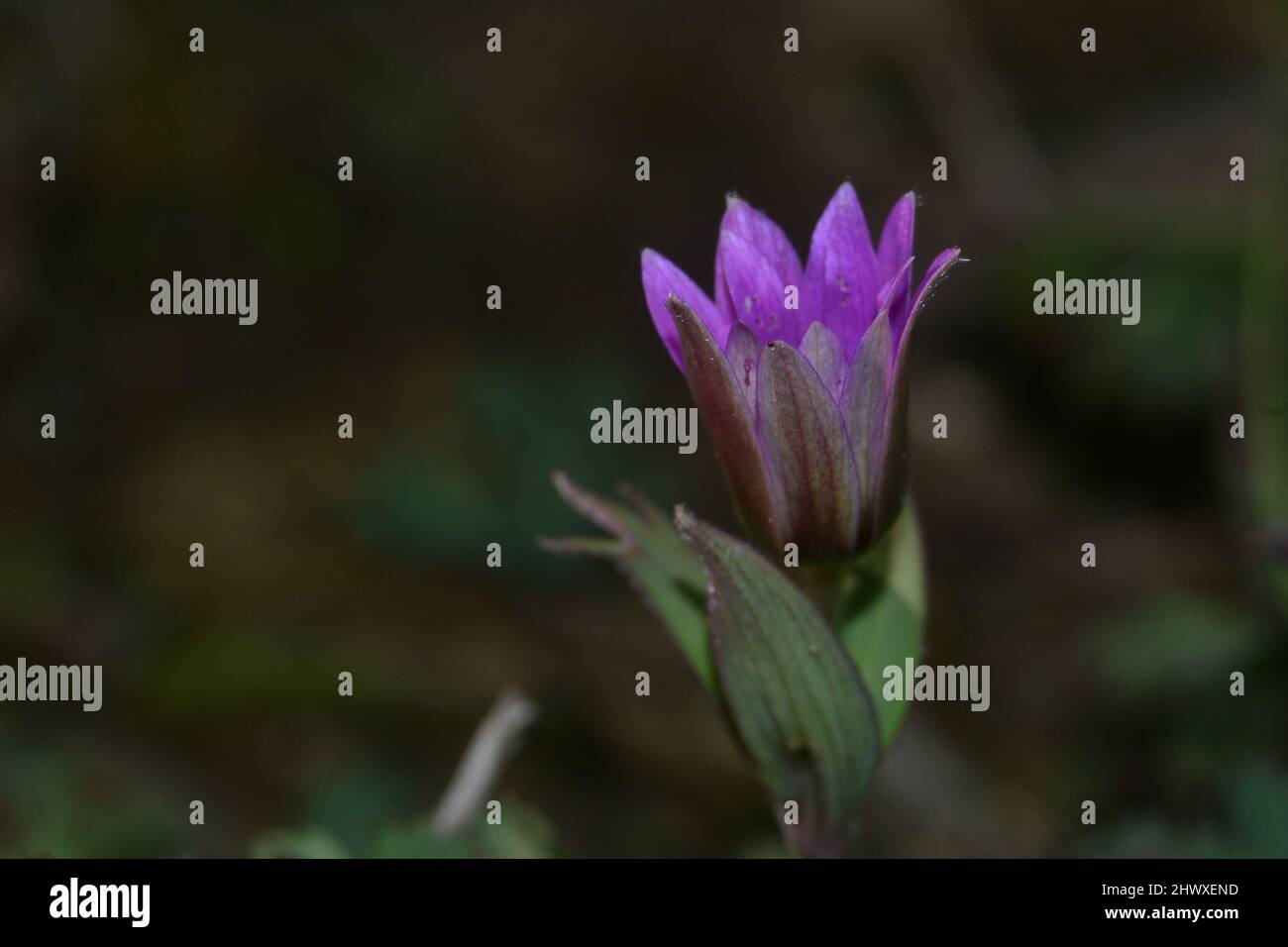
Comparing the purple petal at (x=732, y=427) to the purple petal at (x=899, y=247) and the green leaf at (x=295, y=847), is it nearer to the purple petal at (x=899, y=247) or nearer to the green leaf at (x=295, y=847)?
the purple petal at (x=899, y=247)

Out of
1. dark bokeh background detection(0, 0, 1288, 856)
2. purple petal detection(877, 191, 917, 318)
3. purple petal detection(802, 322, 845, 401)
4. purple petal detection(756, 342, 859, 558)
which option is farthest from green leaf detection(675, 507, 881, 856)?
dark bokeh background detection(0, 0, 1288, 856)

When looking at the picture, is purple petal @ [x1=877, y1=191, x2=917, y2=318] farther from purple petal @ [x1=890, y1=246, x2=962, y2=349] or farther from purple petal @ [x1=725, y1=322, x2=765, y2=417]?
purple petal @ [x1=725, y1=322, x2=765, y2=417]

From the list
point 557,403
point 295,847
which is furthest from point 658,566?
Result: point 557,403

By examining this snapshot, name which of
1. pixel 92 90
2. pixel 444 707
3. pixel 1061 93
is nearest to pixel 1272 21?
pixel 1061 93

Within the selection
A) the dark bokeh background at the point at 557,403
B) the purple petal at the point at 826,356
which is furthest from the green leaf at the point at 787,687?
the dark bokeh background at the point at 557,403

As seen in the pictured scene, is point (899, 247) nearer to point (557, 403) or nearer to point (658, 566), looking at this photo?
point (658, 566)
